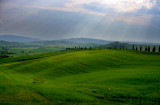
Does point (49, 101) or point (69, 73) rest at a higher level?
point (49, 101)

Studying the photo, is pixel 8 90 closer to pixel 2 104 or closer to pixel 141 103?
pixel 2 104

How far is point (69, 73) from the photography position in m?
61.7

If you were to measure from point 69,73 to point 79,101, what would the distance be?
39.9 meters

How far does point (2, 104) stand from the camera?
784 inches

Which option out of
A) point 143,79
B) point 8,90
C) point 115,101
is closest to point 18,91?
point 8,90

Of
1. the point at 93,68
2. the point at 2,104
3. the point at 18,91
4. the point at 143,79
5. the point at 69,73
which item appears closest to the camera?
the point at 2,104

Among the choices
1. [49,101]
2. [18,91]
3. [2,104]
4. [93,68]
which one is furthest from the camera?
[93,68]

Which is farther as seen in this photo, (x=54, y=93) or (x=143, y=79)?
(x=143, y=79)

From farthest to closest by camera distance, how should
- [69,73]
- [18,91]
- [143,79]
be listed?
[69,73]
[143,79]
[18,91]

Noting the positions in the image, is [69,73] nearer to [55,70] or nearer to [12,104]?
[55,70]

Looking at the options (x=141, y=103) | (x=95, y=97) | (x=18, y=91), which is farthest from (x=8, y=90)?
(x=141, y=103)

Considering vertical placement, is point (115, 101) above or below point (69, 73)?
above

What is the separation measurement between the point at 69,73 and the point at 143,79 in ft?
106

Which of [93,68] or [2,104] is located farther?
[93,68]
